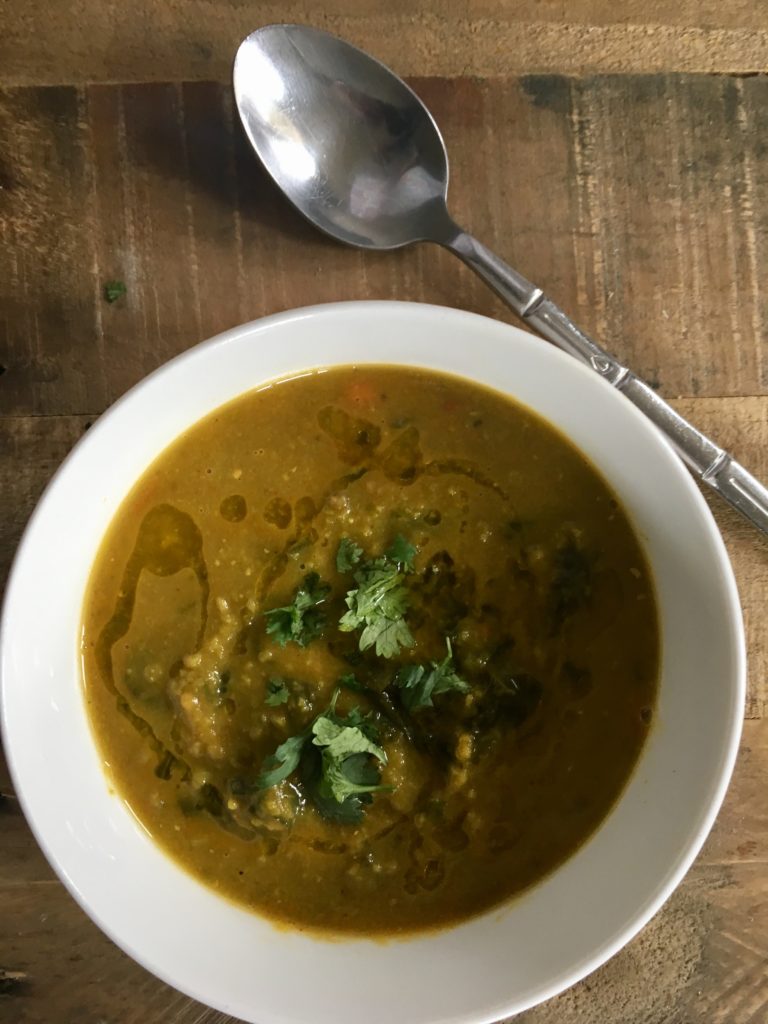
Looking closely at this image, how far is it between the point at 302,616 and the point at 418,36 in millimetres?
1482

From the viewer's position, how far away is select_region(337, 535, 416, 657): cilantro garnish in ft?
6.91

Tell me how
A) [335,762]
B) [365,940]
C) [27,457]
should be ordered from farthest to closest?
[27,457] → [365,940] → [335,762]

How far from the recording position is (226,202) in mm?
2406

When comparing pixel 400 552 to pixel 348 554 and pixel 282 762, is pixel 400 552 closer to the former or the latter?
pixel 348 554

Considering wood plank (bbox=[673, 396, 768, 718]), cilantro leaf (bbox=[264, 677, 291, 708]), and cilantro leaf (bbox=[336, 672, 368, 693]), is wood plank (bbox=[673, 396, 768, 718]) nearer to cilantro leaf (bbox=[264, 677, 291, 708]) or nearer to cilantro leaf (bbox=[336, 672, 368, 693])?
cilantro leaf (bbox=[336, 672, 368, 693])

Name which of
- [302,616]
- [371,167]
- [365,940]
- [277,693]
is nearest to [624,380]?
[371,167]

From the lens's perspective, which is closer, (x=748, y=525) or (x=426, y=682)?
(x=426, y=682)

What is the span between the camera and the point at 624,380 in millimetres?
2293

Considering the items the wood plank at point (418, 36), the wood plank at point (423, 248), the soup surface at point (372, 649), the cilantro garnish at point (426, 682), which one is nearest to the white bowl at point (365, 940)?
the soup surface at point (372, 649)

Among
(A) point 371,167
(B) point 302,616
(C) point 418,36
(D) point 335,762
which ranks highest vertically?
(C) point 418,36

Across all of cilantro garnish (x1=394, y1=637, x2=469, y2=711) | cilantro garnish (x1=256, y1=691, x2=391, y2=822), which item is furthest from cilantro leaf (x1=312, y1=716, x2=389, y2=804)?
cilantro garnish (x1=394, y1=637, x2=469, y2=711)

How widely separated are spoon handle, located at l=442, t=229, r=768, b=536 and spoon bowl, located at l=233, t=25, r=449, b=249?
0.19 m

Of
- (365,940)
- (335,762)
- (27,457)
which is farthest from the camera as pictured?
(27,457)

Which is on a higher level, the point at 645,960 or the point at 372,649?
the point at 372,649
